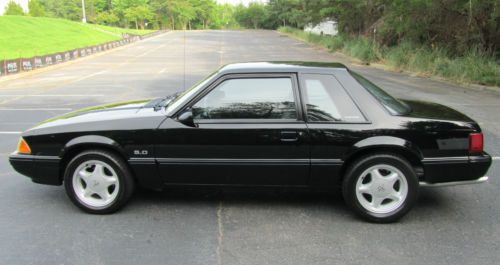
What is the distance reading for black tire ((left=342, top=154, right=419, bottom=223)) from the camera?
3.99 meters

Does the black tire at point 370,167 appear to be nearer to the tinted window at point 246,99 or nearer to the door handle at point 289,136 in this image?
the door handle at point 289,136

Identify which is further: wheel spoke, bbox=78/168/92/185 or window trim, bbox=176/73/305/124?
wheel spoke, bbox=78/168/92/185

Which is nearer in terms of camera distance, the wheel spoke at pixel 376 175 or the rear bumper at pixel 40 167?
the wheel spoke at pixel 376 175

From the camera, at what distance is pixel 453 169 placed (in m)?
4.06

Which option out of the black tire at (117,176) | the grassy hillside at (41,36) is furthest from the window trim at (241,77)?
the grassy hillside at (41,36)

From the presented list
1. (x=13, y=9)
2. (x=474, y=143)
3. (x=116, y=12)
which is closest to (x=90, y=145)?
(x=474, y=143)

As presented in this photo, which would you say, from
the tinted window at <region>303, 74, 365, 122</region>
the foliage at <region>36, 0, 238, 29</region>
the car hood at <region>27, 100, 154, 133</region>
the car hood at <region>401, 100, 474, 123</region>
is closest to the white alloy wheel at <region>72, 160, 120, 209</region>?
the car hood at <region>27, 100, 154, 133</region>

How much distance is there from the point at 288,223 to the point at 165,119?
150 cm

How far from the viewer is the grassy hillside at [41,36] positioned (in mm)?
38125

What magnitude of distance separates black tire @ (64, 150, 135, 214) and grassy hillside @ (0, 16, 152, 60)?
3352 cm

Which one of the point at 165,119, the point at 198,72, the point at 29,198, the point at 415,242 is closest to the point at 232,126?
the point at 165,119

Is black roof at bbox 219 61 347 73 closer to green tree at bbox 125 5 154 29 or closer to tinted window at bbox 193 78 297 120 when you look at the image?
tinted window at bbox 193 78 297 120

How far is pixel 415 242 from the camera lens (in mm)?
3764

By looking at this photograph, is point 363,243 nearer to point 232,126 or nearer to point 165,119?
point 232,126
